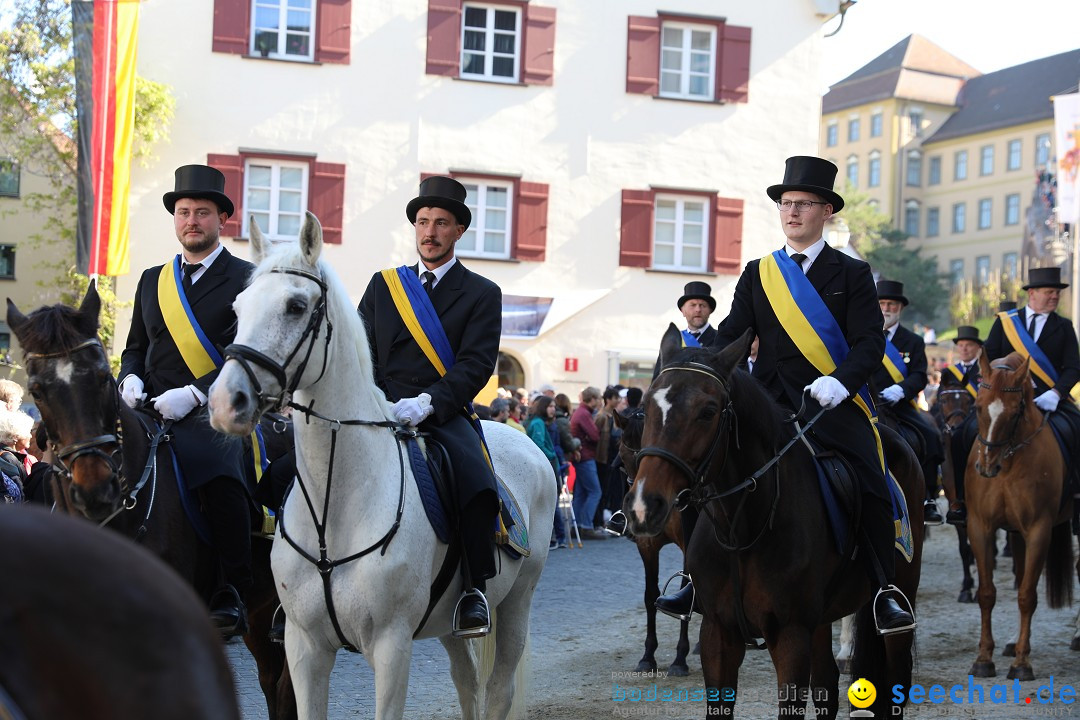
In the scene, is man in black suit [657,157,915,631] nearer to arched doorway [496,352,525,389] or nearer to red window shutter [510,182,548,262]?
red window shutter [510,182,548,262]

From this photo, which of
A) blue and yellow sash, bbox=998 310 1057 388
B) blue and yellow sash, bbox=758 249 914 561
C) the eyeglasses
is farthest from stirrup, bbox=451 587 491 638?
blue and yellow sash, bbox=998 310 1057 388

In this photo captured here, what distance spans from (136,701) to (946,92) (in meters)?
105

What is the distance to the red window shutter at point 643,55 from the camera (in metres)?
27.1

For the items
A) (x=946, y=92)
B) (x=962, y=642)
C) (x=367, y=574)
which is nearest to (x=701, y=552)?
(x=367, y=574)

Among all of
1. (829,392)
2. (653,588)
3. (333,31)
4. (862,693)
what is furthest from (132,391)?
(333,31)

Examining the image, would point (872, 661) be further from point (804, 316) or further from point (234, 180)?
point (234, 180)

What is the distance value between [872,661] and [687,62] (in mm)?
22820

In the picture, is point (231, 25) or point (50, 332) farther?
point (231, 25)

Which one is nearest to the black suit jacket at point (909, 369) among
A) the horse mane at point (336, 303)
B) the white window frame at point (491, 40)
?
the horse mane at point (336, 303)

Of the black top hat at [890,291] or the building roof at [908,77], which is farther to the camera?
the building roof at [908,77]

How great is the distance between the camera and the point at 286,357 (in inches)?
180

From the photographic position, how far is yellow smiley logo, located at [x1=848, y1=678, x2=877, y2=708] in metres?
6.45

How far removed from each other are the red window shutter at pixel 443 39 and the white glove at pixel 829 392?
21.8 meters

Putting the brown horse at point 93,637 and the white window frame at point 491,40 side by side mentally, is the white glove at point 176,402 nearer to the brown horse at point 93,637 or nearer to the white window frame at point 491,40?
the brown horse at point 93,637
